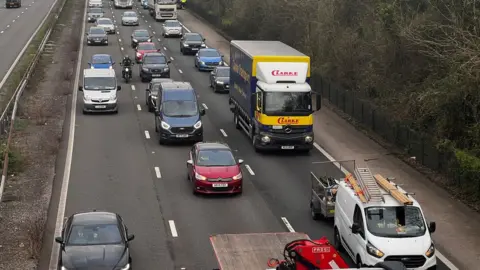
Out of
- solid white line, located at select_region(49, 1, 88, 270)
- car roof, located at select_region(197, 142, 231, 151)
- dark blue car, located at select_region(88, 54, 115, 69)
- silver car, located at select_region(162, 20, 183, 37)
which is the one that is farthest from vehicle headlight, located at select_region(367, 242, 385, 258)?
silver car, located at select_region(162, 20, 183, 37)

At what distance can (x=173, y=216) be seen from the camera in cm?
2602

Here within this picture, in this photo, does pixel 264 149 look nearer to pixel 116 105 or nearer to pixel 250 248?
pixel 116 105

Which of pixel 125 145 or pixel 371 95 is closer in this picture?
pixel 125 145

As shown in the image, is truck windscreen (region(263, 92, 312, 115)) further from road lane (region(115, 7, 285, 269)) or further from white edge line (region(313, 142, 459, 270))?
road lane (region(115, 7, 285, 269))

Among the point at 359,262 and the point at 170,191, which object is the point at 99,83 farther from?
the point at 359,262

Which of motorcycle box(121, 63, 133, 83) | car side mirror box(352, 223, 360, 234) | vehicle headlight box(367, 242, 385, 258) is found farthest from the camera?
motorcycle box(121, 63, 133, 83)

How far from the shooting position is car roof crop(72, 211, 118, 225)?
20766 millimetres

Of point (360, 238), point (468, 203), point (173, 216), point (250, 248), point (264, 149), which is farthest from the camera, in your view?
point (264, 149)

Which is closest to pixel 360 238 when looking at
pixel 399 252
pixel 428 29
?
pixel 399 252

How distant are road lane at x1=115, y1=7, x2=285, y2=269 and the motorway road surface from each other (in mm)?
25

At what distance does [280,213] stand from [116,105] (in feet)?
61.2

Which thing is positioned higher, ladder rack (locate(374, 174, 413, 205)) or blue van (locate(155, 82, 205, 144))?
ladder rack (locate(374, 174, 413, 205))

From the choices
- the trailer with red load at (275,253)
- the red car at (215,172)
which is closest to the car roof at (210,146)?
the red car at (215,172)

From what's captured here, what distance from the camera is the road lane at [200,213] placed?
22.7 meters
